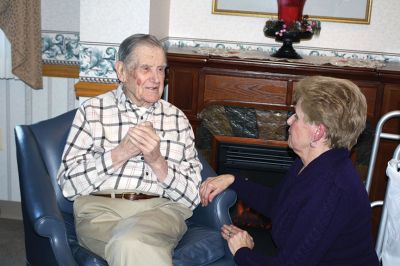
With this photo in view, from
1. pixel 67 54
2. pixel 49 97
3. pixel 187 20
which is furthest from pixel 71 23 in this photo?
pixel 187 20

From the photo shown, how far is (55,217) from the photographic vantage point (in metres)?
1.72

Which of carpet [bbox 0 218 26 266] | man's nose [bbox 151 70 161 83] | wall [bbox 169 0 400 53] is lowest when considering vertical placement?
carpet [bbox 0 218 26 266]

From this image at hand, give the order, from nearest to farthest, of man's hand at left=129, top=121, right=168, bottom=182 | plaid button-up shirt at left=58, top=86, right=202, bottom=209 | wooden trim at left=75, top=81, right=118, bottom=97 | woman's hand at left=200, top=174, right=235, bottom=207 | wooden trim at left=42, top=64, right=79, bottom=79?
man's hand at left=129, top=121, right=168, bottom=182 → plaid button-up shirt at left=58, top=86, right=202, bottom=209 → woman's hand at left=200, top=174, right=235, bottom=207 → wooden trim at left=75, top=81, right=118, bottom=97 → wooden trim at left=42, top=64, right=79, bottom=79

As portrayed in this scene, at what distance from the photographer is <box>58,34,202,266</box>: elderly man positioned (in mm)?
1841

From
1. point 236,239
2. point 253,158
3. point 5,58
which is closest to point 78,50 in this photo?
point 5,58

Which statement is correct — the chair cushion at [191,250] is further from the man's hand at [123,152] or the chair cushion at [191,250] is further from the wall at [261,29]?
the wall at [261,29]

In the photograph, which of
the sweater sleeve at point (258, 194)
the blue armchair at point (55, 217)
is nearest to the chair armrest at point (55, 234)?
the blue armchair at point (55, 217)

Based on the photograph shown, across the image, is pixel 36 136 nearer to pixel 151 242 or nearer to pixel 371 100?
pixel 151 242

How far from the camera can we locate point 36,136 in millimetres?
2078

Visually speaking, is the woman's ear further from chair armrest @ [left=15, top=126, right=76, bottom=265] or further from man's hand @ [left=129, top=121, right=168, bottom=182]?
chair armrest @ [left=15, top=126, right=76, bottom=265]

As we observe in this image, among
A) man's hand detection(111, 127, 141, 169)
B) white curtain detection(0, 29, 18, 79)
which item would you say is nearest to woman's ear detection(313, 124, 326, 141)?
man's hand detection(111, 127, 141, 169)

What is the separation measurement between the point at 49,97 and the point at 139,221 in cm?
158

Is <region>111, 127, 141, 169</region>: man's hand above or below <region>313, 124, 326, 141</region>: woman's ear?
below

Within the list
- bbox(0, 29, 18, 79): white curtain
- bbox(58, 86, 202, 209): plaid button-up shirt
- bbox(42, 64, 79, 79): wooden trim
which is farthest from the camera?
bbox(42, 64, 79, 79): wooden trim
